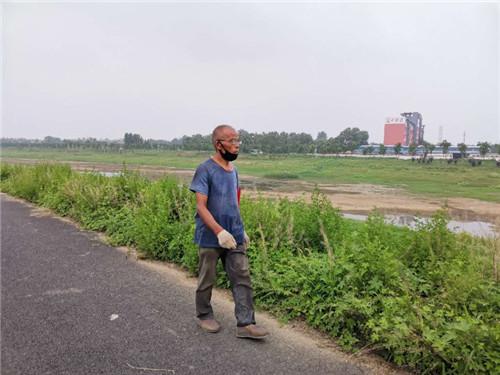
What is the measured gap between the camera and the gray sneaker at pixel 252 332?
3.09 m

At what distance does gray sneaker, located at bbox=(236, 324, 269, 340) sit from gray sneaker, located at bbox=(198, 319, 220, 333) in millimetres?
225

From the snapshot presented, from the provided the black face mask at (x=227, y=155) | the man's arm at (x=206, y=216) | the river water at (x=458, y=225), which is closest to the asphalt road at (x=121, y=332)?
the man's arm at (x=206, y=216)

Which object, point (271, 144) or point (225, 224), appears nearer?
point (225, 224)

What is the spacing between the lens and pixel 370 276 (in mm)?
3367

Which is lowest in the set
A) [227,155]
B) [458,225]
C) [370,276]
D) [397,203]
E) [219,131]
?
[397,203]

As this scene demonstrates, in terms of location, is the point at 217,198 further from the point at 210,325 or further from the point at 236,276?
the point at 210,325

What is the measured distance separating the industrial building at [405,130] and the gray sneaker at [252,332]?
74773 millimetres

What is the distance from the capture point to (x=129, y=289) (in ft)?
13.8

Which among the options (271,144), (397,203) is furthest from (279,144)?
(397,203)

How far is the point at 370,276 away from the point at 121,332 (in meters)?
2.23

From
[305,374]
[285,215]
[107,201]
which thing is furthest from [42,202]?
[305,374]

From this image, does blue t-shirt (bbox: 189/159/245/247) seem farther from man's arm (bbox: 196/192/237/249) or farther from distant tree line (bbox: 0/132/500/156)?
distant tree line (bbox: 0/132/500/156)

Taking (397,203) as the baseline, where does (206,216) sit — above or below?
above

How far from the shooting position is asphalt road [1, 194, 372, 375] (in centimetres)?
276
